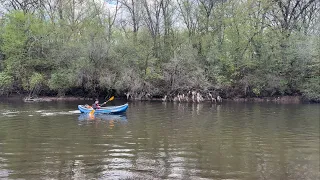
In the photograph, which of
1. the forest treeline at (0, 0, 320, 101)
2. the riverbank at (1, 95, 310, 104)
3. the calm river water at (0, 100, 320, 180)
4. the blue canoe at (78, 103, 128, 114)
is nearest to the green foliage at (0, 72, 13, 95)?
the forest treeline at (0, 0, 320, 101)

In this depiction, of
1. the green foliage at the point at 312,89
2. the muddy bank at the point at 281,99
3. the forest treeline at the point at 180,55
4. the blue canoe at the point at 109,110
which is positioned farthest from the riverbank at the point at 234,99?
the blue canoe at the point at 109,110

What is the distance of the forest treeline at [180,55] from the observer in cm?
3553

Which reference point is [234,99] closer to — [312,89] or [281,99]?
[281,99]

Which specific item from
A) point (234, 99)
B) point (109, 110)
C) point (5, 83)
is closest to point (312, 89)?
point (234, 99)

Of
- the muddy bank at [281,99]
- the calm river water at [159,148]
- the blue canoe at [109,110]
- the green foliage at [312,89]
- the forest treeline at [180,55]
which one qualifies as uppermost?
the forest treeline at [180,55]

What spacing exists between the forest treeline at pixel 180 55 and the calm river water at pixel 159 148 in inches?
615

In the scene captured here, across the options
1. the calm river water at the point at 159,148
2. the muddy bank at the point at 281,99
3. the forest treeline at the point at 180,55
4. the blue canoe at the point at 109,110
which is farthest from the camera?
the forest treeline at the point at 180,55

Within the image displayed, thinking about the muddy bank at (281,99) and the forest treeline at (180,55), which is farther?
the forest treeline at (180,55)

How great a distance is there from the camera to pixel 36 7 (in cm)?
4172

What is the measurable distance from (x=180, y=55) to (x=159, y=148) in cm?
2540

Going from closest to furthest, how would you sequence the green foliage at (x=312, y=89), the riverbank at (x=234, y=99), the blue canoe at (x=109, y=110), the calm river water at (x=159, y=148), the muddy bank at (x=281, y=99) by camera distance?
the calm river water at (x=159, y=148) < the blue canoe at (x=109, y=110) < the green foliage at (x=312, y=89) < the muddy bank at (x=281, y=99) < the riverbank at (x=234, y=99)

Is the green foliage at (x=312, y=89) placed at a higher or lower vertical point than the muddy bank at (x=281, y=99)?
higher

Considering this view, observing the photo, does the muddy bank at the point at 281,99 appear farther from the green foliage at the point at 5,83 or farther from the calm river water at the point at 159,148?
the green foliage at the point at 5,83

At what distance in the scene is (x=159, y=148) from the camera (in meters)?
12.5
